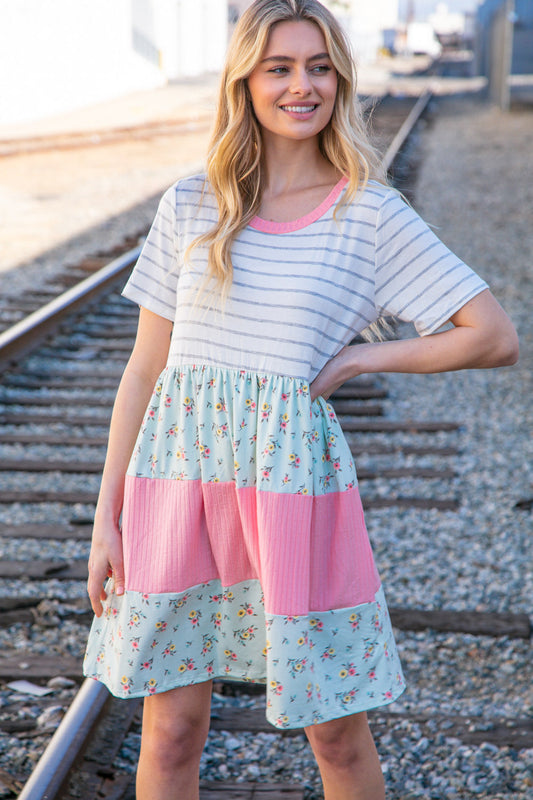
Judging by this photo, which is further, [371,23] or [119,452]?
[371,23]

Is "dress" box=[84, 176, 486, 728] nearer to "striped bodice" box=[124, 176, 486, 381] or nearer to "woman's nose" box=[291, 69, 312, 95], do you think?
"striped bodice" box=[124, 176, 486, 381]

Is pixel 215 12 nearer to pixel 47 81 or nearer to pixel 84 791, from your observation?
pixel 47 81

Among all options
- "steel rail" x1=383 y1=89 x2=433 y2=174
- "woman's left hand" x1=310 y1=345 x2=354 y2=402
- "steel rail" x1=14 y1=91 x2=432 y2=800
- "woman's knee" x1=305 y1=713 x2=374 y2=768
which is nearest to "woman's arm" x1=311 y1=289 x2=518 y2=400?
"woman's left hand" x1=310 y1=345 x2=354 y2=402

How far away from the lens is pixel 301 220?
1903 millimetres

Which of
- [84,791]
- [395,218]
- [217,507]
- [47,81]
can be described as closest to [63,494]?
[84,791]

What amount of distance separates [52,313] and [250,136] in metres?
5.03

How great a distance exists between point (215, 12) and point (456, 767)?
45.2 meters

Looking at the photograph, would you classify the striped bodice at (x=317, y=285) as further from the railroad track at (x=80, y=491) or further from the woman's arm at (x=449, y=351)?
the railroad track at (x=80, y=491)

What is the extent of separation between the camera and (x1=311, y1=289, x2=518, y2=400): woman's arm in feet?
6.04

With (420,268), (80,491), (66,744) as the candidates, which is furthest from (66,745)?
(80,491)

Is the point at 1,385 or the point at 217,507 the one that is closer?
the point at 217,507

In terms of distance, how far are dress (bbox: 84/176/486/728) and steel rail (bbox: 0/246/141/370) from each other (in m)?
4.32

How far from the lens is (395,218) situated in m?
1.85

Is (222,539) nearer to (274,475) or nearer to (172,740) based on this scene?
(274,475)
